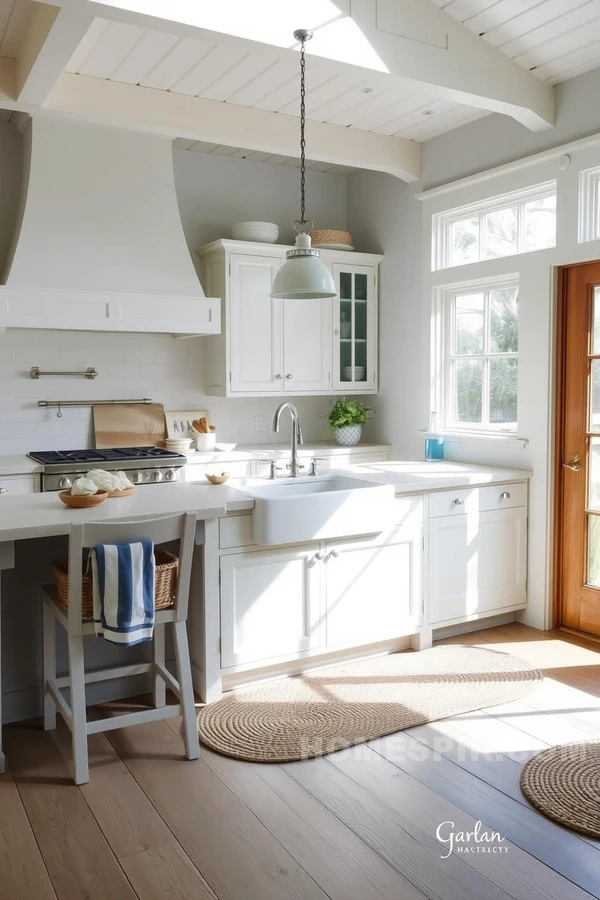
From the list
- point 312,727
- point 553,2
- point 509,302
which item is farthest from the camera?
point 509,302

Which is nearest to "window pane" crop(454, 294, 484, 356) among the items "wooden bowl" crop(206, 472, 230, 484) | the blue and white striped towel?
"wooden bowl" crop(206, 472, 230, 484)

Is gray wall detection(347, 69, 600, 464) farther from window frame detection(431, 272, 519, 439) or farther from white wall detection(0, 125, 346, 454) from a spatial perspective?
white wall detection(0, 125, 346, 454)

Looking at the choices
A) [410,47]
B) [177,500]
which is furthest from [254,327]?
[177,500]

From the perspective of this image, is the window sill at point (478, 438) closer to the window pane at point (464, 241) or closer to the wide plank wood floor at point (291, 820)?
the window pane at point (464, 241)

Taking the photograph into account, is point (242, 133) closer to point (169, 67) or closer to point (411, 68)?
point (169, 67)

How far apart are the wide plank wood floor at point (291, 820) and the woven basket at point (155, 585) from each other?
613 millimetres

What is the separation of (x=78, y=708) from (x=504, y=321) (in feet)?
11.1

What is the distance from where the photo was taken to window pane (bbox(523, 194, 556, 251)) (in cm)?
452

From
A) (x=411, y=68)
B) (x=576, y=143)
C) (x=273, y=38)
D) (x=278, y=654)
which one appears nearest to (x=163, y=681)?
(x=278, y=654)

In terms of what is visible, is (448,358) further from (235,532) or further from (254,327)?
(235,532)

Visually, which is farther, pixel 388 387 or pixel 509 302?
pixel 388 387

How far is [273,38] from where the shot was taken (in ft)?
11.0

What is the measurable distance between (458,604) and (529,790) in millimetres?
1626

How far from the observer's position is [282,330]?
5.42 metres
